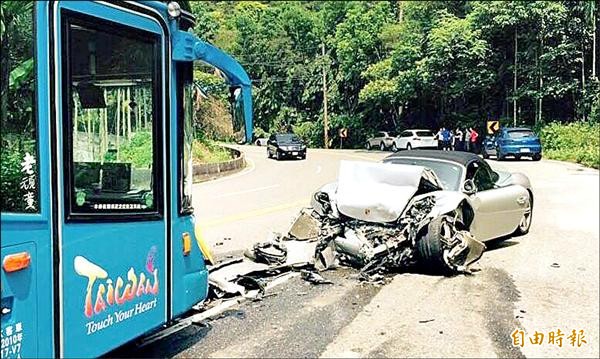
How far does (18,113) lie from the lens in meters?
3.45

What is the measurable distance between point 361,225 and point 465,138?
2.87 m

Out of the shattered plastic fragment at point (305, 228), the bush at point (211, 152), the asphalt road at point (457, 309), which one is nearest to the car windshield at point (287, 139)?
the bush at point (211, 152)

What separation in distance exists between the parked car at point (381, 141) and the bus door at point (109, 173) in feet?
96.2

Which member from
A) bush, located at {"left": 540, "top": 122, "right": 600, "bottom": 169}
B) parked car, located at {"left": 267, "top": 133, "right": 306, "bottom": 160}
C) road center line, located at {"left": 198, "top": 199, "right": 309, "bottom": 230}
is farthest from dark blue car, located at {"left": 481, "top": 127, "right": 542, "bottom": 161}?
parked car, located at {"left": 267, "top": 133, "right": 306, "bottom": 160}

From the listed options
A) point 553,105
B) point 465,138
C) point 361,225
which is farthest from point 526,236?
point 553,105

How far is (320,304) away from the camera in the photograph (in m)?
6.47

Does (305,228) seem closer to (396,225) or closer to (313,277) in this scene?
(313,277)

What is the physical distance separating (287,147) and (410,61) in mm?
10934

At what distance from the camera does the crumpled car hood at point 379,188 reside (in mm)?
7629

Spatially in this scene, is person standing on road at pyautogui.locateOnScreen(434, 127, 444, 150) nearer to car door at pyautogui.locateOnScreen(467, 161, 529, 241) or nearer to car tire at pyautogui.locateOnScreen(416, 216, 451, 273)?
car door at pyautogui.locateOnScreen(467, 161, 529, 241)

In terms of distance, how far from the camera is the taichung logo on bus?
375 centimetres

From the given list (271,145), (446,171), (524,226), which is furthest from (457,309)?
(271,145)

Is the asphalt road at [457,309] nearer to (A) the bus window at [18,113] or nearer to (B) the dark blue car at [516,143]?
(B) the dark blue car at [516,143]

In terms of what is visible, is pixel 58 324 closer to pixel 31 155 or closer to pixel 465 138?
pixel 31 155
